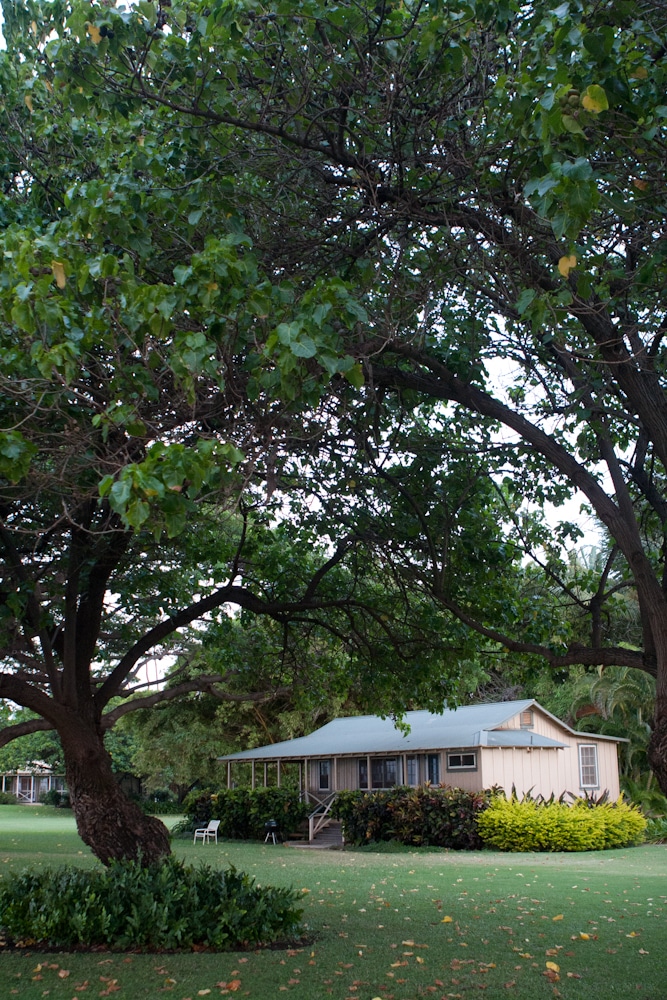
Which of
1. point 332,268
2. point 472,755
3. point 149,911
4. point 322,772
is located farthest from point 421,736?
point 332,268

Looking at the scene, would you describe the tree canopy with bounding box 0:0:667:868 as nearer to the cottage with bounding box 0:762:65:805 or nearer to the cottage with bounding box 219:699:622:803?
the cottage with bounding box 219:699:622:803

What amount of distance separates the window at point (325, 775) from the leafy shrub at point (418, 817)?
422 centimetres

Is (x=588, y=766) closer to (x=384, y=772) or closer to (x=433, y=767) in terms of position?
(x=433, y=767)

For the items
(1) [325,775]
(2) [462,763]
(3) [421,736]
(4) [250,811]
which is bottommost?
(4) [250,811]

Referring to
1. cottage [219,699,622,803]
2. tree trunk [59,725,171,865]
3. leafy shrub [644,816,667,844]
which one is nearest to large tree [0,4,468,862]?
tree trunk [59,725,171,865]

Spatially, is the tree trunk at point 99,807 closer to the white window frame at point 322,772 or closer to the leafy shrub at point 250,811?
the leafy shrub at point 250,811

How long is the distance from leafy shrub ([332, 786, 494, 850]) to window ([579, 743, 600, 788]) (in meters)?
4.57

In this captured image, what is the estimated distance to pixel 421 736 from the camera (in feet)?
91.5

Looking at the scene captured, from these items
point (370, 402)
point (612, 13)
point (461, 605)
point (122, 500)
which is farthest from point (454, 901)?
point (612, 13)

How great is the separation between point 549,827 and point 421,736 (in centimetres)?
548

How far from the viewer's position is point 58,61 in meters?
6.98

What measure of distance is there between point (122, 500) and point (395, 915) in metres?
9.23

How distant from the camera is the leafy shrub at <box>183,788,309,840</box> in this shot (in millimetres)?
30000

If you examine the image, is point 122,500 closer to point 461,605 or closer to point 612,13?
point 612,13
